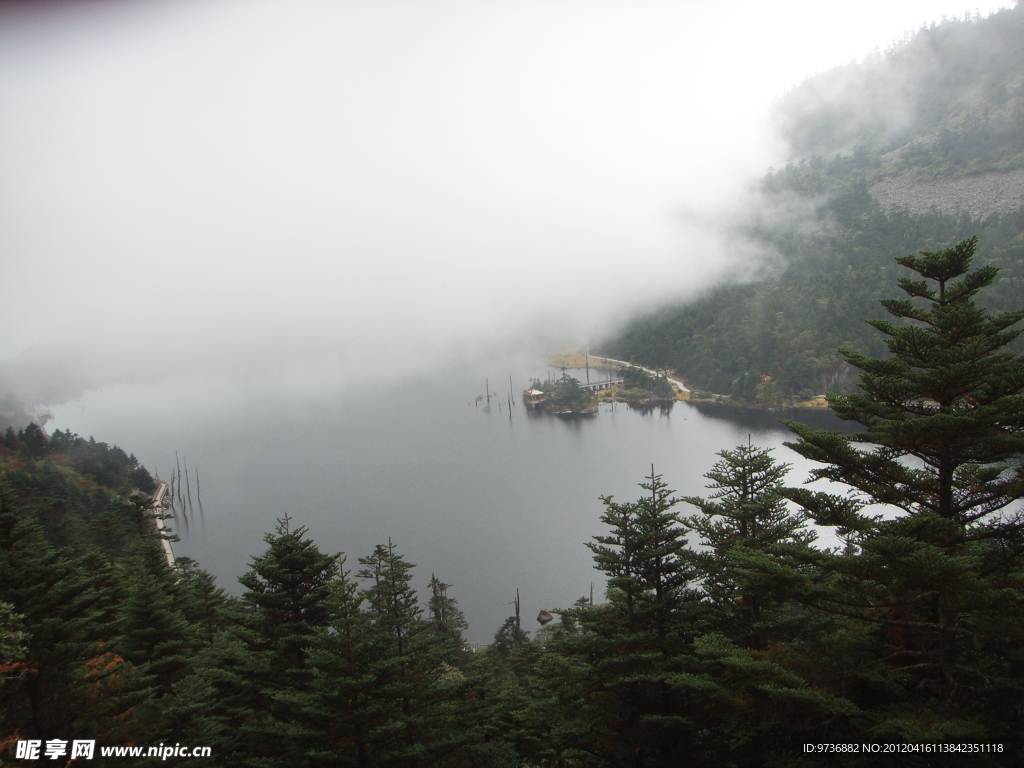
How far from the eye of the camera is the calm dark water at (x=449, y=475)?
3519 centimetres

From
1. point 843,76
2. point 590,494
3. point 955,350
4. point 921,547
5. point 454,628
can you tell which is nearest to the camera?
point 921,547

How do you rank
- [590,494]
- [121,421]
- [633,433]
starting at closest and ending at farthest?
[590,494], [633,433], [121,421]

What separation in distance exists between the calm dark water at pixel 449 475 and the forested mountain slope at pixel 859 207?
52.7ft

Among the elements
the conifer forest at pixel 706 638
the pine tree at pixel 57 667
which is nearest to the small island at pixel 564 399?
the conifer forest at pixel 706 638

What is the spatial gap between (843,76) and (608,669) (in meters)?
210

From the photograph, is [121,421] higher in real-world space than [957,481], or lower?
higher

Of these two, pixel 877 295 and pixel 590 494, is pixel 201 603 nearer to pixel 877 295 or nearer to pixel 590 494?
pixel 590 494

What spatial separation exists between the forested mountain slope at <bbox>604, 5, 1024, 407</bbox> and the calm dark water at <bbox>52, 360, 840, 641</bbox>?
52.7 ft

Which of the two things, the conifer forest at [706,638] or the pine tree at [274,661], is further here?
the pine tree at [274,661]

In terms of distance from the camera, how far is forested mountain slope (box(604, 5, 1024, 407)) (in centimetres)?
7688

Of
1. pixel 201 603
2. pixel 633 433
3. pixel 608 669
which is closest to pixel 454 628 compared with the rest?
pixel 201 603

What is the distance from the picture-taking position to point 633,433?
64.9 meters

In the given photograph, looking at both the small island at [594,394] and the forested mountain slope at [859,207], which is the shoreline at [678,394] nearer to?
the small island at [594,394]

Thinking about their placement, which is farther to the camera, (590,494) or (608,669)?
(590,494)
